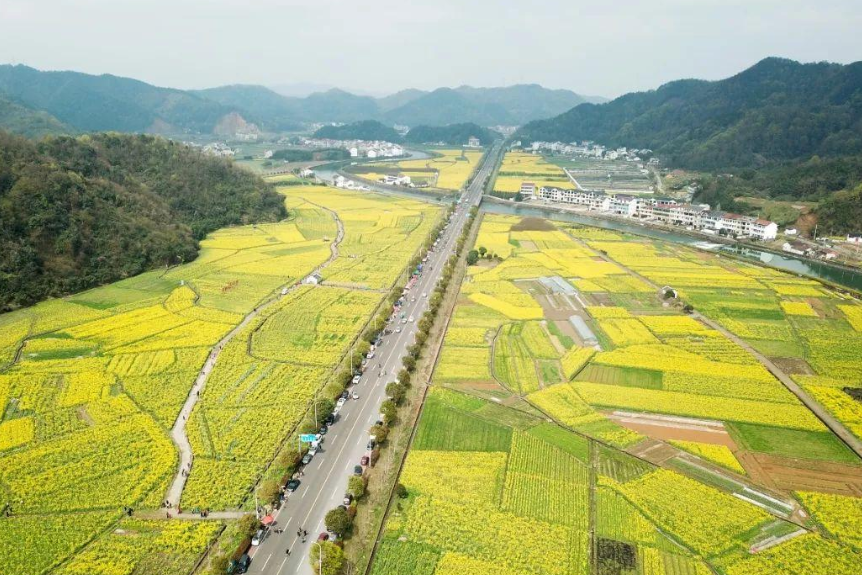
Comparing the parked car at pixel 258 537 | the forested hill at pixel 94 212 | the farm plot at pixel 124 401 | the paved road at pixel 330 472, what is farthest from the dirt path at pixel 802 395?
the forested hill at pixel 94 212

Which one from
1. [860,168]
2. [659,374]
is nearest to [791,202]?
[860,168]

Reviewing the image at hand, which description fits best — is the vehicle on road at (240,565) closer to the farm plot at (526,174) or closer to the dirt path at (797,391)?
the dirt path at (797,391)

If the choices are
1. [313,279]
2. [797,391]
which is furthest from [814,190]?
[313,279]

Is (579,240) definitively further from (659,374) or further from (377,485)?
(377,485)

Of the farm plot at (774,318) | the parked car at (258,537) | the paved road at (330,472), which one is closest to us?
the paved road at (330,472)

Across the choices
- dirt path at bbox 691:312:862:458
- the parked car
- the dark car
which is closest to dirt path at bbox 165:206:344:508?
the parked car

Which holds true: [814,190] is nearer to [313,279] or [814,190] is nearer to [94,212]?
[313,279]
